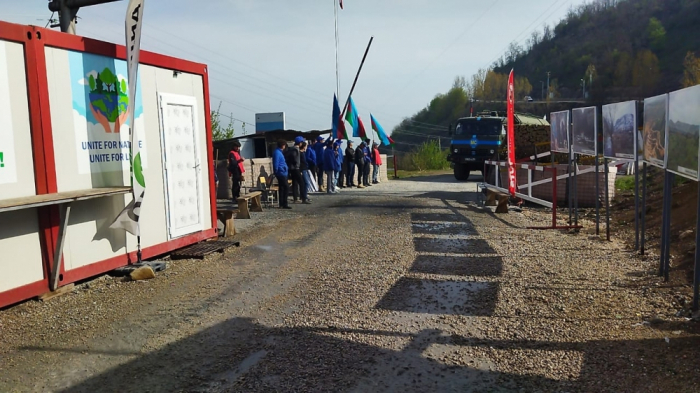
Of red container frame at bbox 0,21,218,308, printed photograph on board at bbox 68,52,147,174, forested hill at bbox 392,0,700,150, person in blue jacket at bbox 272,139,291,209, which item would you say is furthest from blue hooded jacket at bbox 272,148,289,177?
forested hill at bbox 392,0,700,150

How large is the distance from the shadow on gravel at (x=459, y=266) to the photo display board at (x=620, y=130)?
2.53m

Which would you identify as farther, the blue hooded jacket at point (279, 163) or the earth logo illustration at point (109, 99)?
the blue hooded jacket at point (279, 163)

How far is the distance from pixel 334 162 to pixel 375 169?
6.21 m

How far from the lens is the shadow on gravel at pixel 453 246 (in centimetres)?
860

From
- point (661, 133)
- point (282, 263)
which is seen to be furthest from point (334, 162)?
point (661, 133)

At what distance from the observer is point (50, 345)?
4.92 meters

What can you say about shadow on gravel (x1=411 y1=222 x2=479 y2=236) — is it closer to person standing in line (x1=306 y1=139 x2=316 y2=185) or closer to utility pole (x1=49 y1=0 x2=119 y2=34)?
utility pole (x1=49 y1=0 x2=119 y2=34)

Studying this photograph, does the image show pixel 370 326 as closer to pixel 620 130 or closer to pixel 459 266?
pixel 459 266

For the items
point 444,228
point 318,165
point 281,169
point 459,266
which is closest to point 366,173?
point 318,165

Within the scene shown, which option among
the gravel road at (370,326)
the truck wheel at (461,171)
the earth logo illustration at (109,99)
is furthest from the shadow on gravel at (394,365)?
the truck wheel at (461,171)

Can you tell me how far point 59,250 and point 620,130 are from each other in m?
7.75

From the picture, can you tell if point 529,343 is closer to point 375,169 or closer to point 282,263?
point 282,263

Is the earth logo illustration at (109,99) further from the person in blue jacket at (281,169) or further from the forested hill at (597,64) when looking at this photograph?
the forested hill at (597,64)

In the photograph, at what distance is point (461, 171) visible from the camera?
26.0 meters
